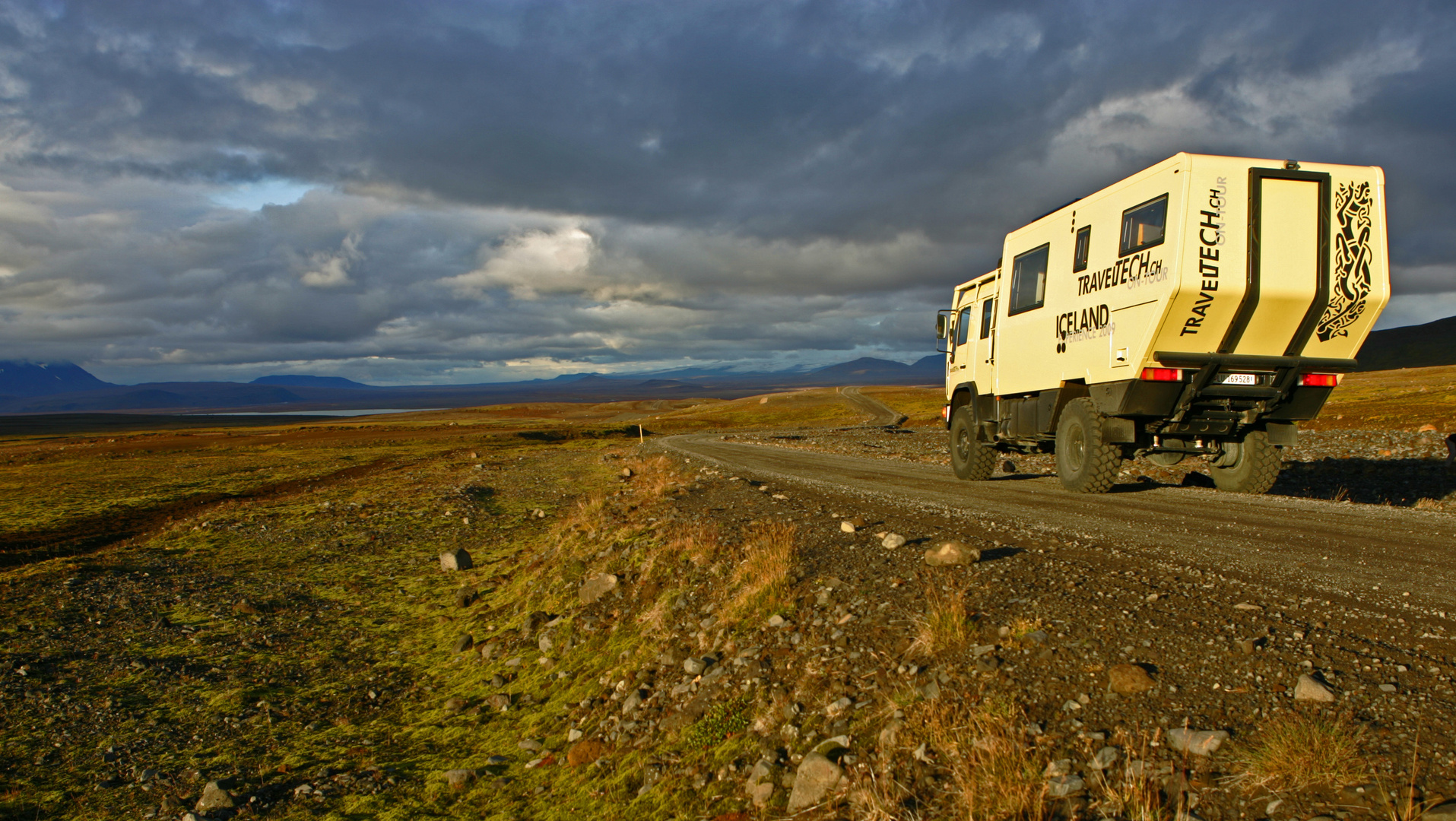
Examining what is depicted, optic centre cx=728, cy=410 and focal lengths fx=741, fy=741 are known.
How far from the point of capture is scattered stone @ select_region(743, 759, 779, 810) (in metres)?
5.23

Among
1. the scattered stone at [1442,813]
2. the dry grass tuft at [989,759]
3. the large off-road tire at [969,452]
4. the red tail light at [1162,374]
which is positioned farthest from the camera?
the large off-road tire at [969,452]

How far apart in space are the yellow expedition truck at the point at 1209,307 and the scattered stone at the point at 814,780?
973 cm

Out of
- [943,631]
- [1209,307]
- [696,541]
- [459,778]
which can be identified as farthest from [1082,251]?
[459,778]

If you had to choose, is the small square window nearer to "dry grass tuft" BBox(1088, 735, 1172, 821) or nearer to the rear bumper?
the rear bumper

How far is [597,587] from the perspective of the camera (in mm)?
10875

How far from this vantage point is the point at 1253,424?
44.0ft

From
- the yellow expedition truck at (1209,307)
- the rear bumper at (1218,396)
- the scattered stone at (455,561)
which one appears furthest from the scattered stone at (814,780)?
the scattered stone at (455,561)

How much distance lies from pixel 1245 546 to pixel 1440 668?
434 cm

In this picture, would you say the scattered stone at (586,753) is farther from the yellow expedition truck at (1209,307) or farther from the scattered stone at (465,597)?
the yellow expedition truck at (1209,307)

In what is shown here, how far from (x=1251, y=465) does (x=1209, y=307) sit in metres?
4.31

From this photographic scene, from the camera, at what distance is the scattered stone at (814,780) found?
492cm

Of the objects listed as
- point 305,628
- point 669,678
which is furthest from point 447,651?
point 669,678

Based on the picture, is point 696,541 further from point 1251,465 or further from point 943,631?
point 1251,465

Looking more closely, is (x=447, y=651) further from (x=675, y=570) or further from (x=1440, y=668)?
(x=1440, y=668)
